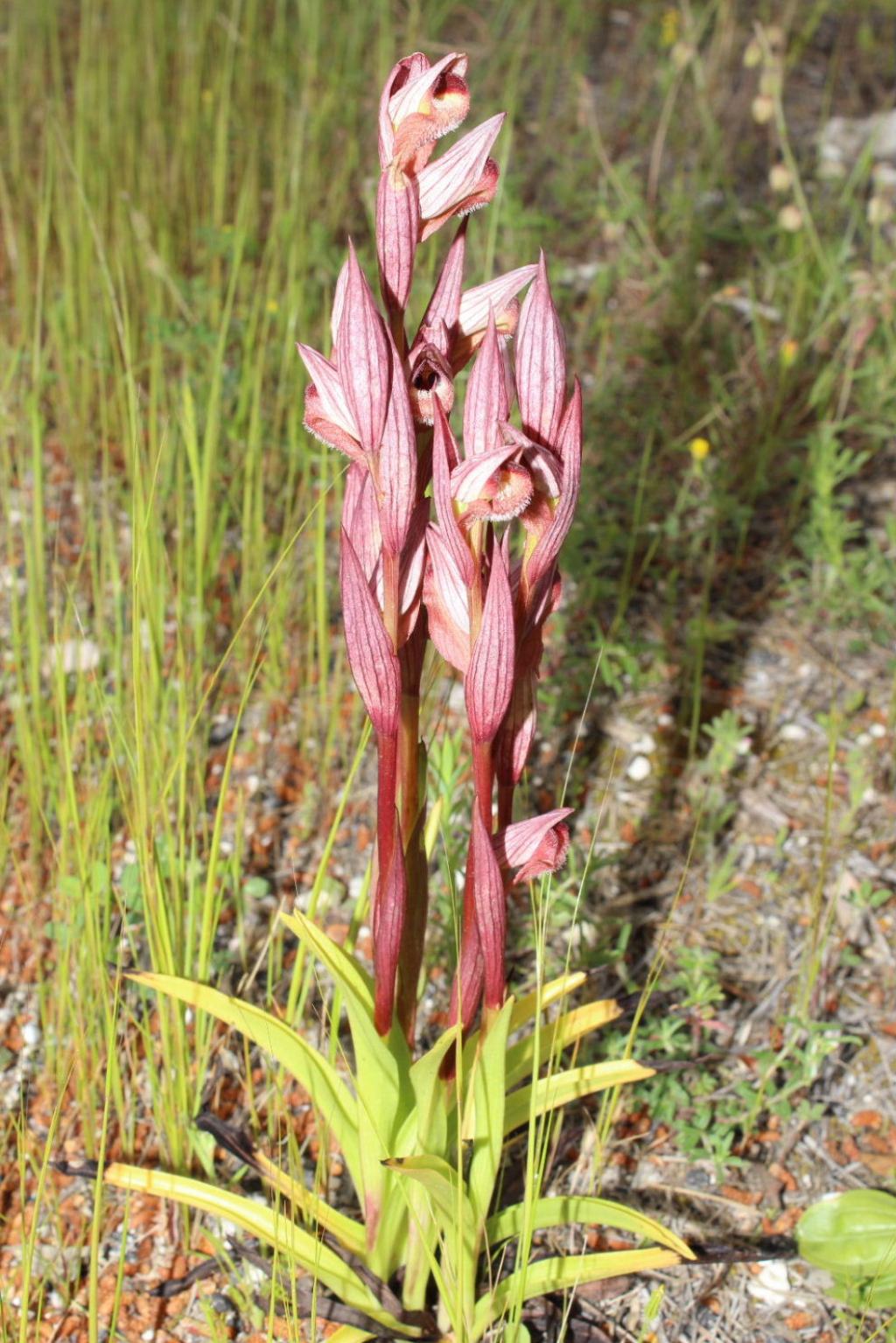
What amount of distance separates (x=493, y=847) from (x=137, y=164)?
2.65 metres

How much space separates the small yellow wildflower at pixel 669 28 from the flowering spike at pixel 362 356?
3.67 m

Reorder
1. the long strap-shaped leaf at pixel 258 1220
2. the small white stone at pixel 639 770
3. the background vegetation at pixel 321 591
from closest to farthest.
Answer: the long strap-shaped leaf at pixel 258 1220
the background vegetation at pixel 321 591
the small white stone at pixel 639 770

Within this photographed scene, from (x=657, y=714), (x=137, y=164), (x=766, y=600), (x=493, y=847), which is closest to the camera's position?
(x=493, y=847)

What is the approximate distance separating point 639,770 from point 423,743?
1.07 metres

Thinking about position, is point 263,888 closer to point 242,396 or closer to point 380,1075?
point 380,1075

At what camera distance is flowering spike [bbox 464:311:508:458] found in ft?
3.52

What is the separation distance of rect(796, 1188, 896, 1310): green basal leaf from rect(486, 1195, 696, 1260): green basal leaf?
0.29m

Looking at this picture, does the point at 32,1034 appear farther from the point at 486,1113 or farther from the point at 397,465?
the point at 397,465

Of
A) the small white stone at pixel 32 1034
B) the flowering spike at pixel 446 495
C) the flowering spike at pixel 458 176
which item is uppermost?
the flowering spike at pixel 458 176

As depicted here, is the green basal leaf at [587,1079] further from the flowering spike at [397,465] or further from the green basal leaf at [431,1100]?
the flowering spike at [397,465]

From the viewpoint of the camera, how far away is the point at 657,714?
236 cm

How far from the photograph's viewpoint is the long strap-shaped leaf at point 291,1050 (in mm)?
1342

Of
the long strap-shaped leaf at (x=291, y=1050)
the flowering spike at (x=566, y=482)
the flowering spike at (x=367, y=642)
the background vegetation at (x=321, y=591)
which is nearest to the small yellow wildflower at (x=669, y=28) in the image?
the background vegetation at (x=321, y=591)

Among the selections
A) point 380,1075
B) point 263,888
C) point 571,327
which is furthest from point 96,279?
point 380,1075
